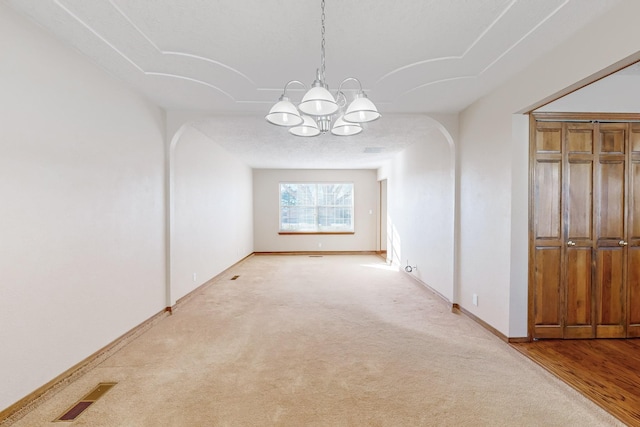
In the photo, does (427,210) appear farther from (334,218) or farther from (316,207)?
(316,207)

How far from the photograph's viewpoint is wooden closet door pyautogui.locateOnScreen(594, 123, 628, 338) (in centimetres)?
297

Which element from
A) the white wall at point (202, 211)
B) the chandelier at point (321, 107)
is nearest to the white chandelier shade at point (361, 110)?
the chandelier at point (321, 107)

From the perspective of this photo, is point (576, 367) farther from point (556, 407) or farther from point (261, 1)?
point (261, 1)

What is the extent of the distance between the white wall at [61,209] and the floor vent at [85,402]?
313 mm

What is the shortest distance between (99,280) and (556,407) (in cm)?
355

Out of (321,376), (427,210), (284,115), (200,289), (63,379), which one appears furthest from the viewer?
(427,210)

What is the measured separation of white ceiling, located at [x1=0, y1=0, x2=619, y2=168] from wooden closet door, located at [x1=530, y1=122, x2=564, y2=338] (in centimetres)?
80

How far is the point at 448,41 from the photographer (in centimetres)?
229

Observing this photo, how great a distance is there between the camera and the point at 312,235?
29.1 feet

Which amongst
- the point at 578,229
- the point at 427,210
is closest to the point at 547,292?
the point at 578,229

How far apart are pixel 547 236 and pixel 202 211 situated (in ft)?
15.0

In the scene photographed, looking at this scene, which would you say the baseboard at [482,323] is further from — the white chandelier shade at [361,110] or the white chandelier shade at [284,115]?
the white chandelier shade at [284,115]

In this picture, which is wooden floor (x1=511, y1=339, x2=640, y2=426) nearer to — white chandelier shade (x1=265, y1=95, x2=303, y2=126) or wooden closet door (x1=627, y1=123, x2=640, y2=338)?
wooden closet door (x1=627, y1=123, x2=640, y2=338)

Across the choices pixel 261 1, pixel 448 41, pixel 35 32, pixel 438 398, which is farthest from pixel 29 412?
pixel 448 41
